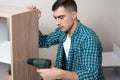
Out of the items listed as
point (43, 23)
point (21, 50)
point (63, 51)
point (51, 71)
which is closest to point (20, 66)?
point (21, 50)

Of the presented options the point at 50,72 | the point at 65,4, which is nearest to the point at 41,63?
the point at 50,72

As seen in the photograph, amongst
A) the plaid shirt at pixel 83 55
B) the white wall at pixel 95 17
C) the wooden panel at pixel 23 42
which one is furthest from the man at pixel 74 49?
the white wall at pixel 95 17

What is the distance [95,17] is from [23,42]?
4.07 ft

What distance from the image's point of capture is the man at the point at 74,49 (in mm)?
1531

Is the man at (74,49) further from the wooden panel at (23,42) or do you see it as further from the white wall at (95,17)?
the white wall at (95,17)

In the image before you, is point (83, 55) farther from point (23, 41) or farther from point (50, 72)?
point (23, 41)

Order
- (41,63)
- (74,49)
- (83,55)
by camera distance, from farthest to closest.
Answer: (74,49)
(83,55)
(41,63)

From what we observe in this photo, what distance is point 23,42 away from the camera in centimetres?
153

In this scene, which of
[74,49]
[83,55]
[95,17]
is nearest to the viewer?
[83,55]

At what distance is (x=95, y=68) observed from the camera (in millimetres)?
1536

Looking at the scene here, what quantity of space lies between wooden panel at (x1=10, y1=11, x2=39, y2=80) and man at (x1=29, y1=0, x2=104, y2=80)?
142 millimetres

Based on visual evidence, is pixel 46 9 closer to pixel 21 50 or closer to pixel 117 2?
pixel 117 2

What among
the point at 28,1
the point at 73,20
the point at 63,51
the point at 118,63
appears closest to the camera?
the point at 73,20

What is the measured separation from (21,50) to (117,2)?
1.42 meters
